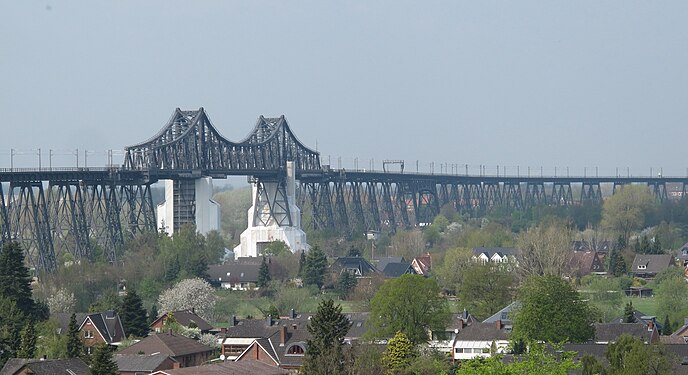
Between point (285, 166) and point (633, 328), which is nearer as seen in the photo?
point (633, 328)

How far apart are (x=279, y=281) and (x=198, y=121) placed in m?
31.6

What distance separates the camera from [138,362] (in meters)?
64.2

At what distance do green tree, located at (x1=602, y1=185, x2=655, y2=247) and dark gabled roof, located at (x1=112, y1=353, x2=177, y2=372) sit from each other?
83491mm

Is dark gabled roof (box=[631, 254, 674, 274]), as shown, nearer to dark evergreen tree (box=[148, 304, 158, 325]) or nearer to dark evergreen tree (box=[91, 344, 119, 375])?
dark evergreen tree (box=[148, 304, 158, 325])

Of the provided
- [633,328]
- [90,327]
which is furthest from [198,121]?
[633,328]

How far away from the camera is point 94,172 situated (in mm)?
114062

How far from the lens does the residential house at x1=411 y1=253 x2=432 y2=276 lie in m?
118

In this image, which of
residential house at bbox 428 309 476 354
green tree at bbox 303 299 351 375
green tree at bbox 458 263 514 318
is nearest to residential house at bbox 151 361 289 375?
green tree at bbox 303 299 351 375

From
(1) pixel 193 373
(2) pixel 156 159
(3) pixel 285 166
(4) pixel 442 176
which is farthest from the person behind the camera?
(4) pixel 442 176

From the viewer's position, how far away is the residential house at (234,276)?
107 m

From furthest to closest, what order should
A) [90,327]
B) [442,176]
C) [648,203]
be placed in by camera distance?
1. [442,176]
2. [648,203]
3. [90,327]

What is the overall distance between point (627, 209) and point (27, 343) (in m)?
103

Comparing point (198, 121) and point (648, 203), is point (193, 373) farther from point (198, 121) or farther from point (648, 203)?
point (648, 203)

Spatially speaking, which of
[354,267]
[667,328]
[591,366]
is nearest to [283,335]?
[667,328]
